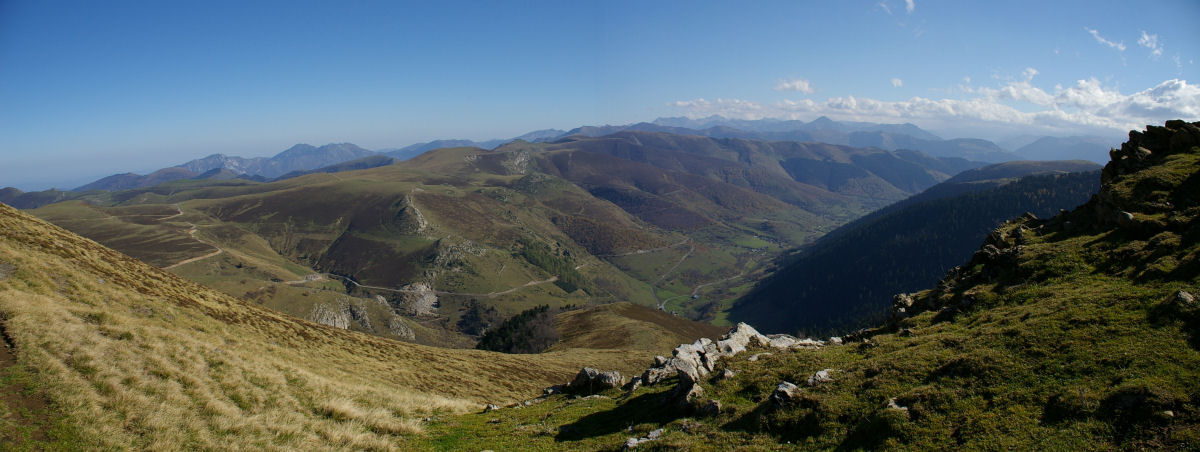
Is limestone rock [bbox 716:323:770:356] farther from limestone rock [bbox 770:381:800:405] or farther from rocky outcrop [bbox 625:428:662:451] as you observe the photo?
rocky outcrop [bbox 625:428:662:451]

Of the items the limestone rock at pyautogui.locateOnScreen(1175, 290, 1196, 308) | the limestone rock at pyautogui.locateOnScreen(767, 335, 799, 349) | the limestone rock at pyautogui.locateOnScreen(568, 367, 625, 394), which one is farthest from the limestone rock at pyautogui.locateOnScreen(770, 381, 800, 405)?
the limestone rock at pyautogui.locateOnScreen(568, 367, 625, 394)

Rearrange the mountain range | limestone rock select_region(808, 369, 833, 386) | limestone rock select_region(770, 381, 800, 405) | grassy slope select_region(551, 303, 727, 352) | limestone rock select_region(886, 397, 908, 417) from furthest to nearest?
grassy slope select_region(551, 303, 727, 352), limestone rock select_region(808, 369, 833, 386), limestone rock select_region(770, 381, 800, 405), limestone rock select_region(886, 397, 908, 417), the mountain range

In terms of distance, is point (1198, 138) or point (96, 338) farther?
point (1198, 138)

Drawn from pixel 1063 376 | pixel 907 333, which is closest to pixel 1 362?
pixel 1063 376

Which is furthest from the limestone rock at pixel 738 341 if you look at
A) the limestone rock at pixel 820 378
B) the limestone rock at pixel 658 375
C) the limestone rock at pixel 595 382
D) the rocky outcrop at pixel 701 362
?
the limestone rock at pixel 820 378

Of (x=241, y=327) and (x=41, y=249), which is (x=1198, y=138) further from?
(x=41, y=249)
